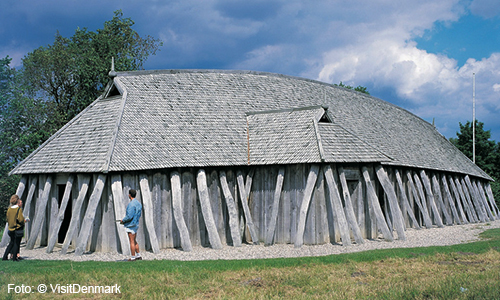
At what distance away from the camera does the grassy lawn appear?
9.33m

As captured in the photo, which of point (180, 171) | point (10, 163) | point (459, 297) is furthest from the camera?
point (10, 163)

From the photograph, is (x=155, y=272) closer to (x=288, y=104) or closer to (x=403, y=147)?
(x=288, y=104)

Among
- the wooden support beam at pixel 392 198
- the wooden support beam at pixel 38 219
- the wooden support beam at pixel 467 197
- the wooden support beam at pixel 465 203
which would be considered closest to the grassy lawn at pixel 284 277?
the wooden support beam at pixel 38 219

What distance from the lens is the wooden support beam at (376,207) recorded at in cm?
1817

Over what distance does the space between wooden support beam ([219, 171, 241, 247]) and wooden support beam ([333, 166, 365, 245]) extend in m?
4.37

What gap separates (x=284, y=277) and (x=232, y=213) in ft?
24.9

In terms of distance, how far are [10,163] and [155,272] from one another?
74.4 feet

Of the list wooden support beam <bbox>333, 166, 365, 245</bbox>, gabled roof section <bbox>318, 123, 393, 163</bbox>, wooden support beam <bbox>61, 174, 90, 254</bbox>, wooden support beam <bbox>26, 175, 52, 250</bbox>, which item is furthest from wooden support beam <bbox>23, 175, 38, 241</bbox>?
wooden support beam <bbox>333, 166, 365, 245</bbox>

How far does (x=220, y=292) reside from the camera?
9586 mm

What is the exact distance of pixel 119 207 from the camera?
52.3ft

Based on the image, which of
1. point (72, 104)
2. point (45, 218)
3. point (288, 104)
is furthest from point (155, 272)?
point (72, 104)

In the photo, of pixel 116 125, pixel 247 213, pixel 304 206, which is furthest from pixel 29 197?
pixel 304 206

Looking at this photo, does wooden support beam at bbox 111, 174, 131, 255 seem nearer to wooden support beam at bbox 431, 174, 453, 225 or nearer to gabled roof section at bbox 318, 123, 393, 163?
gabled roof section at bbox 318, 123, 393, 163

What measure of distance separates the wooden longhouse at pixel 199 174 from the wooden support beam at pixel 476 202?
1140cm
